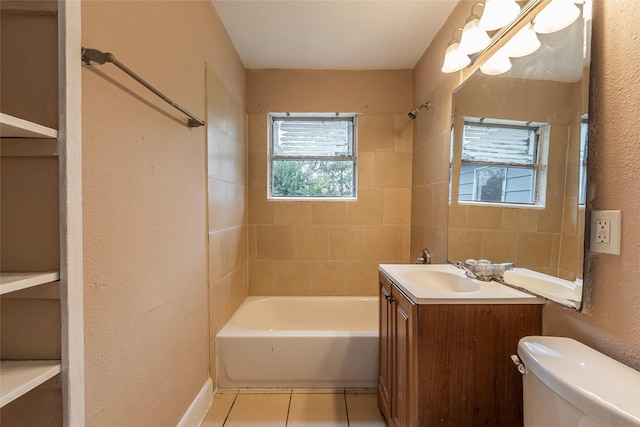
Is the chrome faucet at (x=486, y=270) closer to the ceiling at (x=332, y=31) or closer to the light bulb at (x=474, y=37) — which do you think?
the light bulb at (x=474, y=37)

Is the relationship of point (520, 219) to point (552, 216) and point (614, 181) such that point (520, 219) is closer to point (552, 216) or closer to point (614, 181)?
point (552, 216)

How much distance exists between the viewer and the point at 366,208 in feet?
8.36

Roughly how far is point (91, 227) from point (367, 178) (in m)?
2.05

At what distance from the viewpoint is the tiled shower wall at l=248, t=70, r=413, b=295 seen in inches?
98.8

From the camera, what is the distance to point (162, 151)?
1221 mm

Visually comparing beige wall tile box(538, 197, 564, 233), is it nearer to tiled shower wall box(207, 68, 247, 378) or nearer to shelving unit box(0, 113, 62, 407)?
shelving unit box(0, 113, 62, 407)

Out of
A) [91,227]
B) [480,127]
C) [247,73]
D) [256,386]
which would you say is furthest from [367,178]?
[91,227]

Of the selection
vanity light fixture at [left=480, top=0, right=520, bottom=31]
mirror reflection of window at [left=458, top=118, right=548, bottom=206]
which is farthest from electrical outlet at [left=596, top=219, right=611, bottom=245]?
vanity light fixture at [left=480, top=0, right=520, bottom=31]

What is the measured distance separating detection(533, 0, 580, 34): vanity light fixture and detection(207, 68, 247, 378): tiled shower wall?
63.2 inches

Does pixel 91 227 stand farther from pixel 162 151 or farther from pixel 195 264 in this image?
pixel 195 264

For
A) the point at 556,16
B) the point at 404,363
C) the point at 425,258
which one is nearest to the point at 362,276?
the point at 425,258

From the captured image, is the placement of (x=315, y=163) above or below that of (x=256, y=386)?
above

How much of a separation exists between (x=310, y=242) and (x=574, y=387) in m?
2.04

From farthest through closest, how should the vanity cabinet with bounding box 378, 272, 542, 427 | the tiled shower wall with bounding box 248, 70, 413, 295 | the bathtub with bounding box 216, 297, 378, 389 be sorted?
Answer: the tiled shower wall with bounding box 248, 70, 413, 295
the bathtub with bounding box 216, 297, 378, 389
the vanity cabinet with bounding box 378, 272, 542, 427
